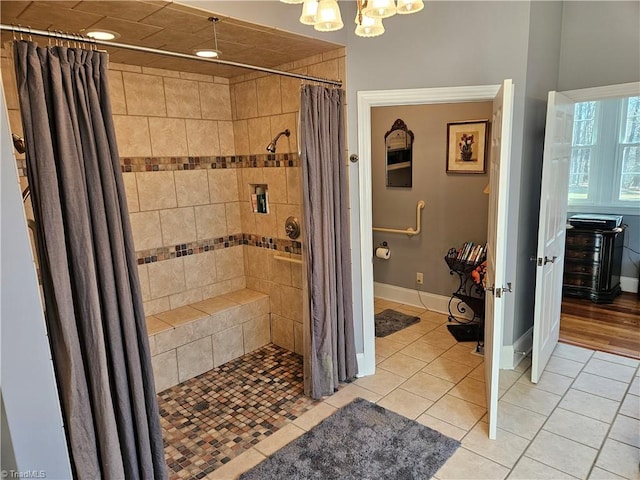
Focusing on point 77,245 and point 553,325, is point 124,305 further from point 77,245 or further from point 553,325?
point 553,325

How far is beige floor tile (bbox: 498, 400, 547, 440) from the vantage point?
247 cm

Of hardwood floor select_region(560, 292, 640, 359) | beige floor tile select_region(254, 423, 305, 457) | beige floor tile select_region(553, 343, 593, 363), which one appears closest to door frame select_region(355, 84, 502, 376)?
beige floor tile select_region(254, 423, 305, 457)

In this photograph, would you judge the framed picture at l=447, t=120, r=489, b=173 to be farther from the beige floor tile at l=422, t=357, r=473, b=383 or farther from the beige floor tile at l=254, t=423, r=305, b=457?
the beige floor tile at l=254, t=423, r=305, b=457

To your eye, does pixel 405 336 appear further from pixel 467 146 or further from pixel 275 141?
pixel 275 141

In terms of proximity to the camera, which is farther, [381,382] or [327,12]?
[381,382]

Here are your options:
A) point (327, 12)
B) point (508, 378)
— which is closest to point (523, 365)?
point (508, 378)

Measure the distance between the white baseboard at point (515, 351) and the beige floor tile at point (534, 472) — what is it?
107 centimetres

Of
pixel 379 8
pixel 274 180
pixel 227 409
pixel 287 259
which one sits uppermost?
pixel 379 8

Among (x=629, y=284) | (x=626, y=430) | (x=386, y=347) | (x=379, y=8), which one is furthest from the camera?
(x=629, y=284)

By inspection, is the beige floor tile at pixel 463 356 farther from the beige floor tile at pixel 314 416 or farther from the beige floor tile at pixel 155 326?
the beige floor tile at pixel 155 326

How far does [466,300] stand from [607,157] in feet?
9.02

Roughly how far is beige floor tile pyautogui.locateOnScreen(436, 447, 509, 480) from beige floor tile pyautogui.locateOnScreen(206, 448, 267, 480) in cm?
101

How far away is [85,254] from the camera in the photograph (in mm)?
1612

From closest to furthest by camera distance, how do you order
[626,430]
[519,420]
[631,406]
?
[626,430]
[519,420]
[631,406]
